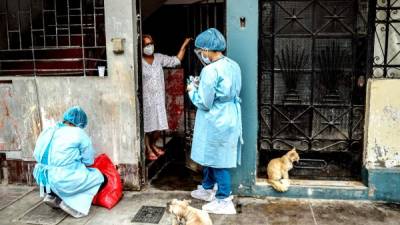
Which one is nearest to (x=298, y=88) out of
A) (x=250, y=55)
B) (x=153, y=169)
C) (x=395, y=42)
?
(x=250, y=55)

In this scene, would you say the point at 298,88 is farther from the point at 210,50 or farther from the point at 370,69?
the point at 210,50

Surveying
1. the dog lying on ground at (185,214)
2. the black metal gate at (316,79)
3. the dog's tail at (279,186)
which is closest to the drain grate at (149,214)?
the dog lying on ground at (185,214)

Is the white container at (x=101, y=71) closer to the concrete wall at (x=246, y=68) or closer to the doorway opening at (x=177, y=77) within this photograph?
the doorway opening at (x=177, y=77)

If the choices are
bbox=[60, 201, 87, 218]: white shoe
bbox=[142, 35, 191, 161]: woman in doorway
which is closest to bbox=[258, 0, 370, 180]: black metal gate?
bbox=[142, 35, 191, 161]: woman in doorway

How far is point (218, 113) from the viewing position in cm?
468

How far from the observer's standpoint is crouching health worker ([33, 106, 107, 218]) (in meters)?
4.62

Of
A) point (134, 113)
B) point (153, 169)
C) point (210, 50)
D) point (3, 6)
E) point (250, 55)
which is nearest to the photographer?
point (210, 50)

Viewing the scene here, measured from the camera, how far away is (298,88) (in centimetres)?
519

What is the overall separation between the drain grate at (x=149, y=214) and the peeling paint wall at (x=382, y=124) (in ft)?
8.72

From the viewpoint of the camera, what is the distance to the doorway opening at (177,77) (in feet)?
20.1

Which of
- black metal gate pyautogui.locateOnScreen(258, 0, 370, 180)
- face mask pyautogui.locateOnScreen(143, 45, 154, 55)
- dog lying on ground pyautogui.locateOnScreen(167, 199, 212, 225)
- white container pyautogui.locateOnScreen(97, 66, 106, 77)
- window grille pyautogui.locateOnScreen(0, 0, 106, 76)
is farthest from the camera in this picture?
face mask pyautogui.locateOnScreen(143, 45, 154, 55)

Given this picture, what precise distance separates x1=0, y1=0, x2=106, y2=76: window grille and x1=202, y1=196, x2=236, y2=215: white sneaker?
239 cm

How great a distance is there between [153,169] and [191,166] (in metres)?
0.60

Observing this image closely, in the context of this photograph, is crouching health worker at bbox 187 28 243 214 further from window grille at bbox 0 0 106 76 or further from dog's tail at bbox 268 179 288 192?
window grille at bbox 0 0 106 76
